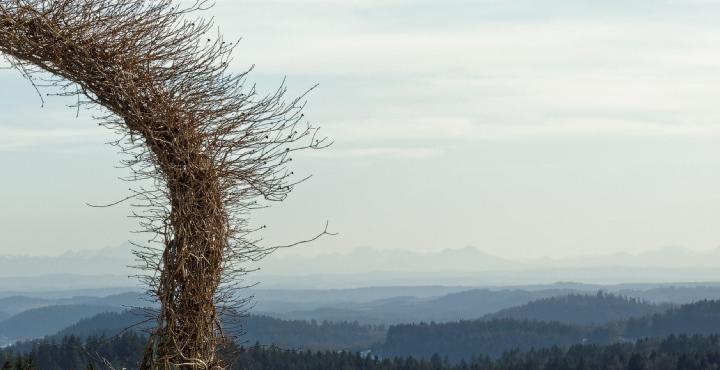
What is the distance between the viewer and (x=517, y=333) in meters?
179

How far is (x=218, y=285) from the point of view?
6922 mm

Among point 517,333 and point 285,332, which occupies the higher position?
point 285,332

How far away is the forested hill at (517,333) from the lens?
178 meters

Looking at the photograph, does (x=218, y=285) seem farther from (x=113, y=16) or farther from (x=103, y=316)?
(x=103, y=316)

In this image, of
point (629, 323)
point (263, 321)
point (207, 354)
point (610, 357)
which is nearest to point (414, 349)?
point (263, 321)

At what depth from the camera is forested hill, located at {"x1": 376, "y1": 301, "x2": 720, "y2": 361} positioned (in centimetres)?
17788

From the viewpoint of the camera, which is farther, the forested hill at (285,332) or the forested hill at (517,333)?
the forested hill at (517,333)

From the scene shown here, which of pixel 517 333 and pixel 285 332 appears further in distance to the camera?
pixel 285 332

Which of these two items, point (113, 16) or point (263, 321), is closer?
point (113, 16)

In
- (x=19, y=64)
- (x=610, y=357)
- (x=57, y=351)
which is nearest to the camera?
(x=19, y=64)

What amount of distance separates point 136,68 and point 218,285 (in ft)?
4.70

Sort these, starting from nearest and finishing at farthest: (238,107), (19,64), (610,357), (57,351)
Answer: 1. (19,64)
2. (238,107)
3. (57,351)
4. (610,357)

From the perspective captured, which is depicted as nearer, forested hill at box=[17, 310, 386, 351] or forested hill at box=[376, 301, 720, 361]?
forested hill at box=[17, 310, 386, 351]

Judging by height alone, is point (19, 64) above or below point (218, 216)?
above
